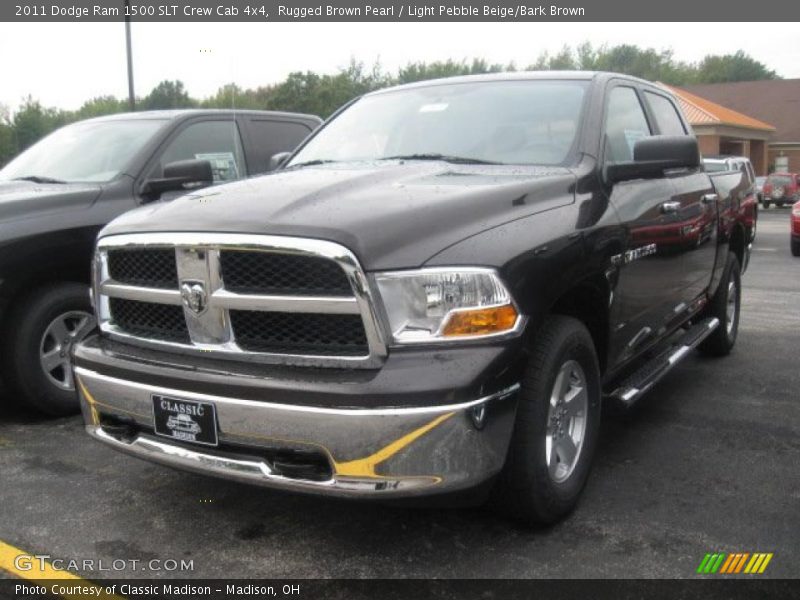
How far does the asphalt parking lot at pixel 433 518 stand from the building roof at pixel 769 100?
48.7m

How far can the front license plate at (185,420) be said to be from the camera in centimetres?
283

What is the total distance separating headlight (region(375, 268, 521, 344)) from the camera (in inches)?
105

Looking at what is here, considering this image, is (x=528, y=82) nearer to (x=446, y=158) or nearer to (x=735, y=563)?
(x=446, y=158)

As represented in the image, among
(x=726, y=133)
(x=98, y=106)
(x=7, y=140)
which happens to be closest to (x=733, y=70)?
(x=726, y=133)

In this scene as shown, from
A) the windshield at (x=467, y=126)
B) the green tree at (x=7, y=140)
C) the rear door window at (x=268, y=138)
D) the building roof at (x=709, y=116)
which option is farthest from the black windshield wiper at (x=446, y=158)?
the green tree at (x=7, y=140)

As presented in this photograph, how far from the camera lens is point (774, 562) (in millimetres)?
2990

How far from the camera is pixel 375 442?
2594mm

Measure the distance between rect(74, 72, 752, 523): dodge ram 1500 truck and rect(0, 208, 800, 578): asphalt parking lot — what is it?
26 cm

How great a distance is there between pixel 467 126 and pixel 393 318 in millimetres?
1727

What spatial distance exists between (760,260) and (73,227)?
12.5m

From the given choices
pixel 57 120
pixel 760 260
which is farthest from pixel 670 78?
pixel 760 260

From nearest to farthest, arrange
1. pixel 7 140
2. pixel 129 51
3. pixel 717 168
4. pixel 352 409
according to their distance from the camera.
→ pixel 352 409, pixel 717 168, pixel 129 51, pixel 7 140

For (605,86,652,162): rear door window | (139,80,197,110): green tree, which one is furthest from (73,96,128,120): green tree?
(605,86,652,162): rear door window

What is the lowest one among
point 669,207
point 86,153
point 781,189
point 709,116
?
point 781,189
